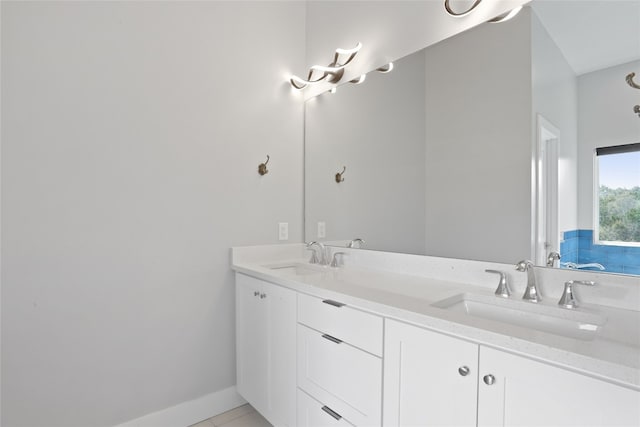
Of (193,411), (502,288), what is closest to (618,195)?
(502,288)

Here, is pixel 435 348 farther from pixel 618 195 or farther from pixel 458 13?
pixel 458 13

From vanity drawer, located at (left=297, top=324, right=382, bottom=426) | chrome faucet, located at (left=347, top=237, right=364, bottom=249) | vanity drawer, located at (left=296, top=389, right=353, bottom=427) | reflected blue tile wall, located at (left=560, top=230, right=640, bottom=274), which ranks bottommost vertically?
vanity drawer, located at (left=296, top=389, right=353, bottom=427)

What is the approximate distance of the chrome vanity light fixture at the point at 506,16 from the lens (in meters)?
1.36

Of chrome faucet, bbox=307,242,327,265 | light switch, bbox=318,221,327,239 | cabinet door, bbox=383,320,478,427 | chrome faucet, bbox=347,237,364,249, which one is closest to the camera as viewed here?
cabinet door, bbox=383,320,478,427

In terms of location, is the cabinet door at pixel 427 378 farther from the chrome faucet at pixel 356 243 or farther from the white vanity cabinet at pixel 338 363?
the chrome faucet at pixel 356 243

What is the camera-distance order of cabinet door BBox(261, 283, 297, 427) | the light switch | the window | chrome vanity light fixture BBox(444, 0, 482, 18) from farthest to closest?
the light switch < cabinet door BBox(261, 283, 297, 427) < chrome vanity light fixture BBox(444, 0, 482, 18) < the window

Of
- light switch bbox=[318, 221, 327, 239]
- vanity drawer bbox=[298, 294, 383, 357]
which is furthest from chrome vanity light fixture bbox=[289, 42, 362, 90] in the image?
vanity drawer bbox=[298, 294, 383, 357]

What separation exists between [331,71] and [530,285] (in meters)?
1.64

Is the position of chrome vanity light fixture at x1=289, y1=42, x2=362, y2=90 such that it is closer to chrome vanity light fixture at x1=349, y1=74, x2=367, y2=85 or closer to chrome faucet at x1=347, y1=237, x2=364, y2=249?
chrome vanity light fixture at x1=349, y1=74, x2=367, y2=85

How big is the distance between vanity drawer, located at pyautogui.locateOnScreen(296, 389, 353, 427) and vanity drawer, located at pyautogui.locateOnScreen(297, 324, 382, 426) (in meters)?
0.02

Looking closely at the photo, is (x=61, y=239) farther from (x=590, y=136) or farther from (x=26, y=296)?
(x=590, y=136)

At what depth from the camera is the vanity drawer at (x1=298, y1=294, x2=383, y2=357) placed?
119 centimetres

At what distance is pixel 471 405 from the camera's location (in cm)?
93

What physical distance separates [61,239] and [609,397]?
1990 millimetres
